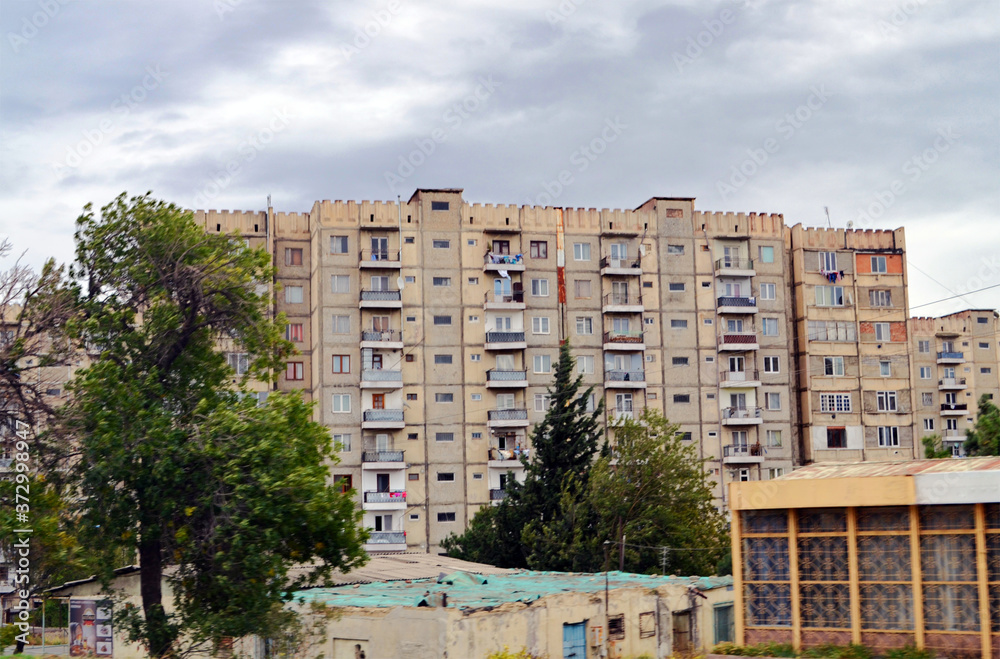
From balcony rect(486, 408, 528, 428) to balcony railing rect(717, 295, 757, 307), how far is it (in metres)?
17.1

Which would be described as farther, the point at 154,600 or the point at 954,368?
the point at 954,368

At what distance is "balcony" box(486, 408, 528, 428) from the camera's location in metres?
Result: 75.4

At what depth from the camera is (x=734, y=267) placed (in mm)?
81375

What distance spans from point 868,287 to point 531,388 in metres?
27.7

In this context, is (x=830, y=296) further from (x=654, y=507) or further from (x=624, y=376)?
(x=654, y=507)

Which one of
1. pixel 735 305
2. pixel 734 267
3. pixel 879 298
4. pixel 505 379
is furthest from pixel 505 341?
pixel 879 298

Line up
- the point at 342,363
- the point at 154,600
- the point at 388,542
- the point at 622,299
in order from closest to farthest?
1. the point at 154,600
2. the point at 388,542
3. the point at 342,363
4. the point at 622,299

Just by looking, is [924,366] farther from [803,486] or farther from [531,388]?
[803,486]

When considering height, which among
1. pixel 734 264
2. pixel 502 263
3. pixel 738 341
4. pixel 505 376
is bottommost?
pixel 505 376

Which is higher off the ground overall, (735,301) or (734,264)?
(734,264)

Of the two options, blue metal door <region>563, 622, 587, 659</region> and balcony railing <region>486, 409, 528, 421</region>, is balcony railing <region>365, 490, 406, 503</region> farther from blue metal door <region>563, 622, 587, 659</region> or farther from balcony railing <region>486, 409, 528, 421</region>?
blue metal door <region>563, 622, 587, 659</region>

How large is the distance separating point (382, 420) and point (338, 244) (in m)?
12.6

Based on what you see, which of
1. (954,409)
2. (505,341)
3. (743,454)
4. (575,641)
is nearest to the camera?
(575,641)

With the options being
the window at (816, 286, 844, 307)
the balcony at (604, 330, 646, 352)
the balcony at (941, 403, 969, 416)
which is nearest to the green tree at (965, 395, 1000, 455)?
the window at (816, 286, 844, 307)
